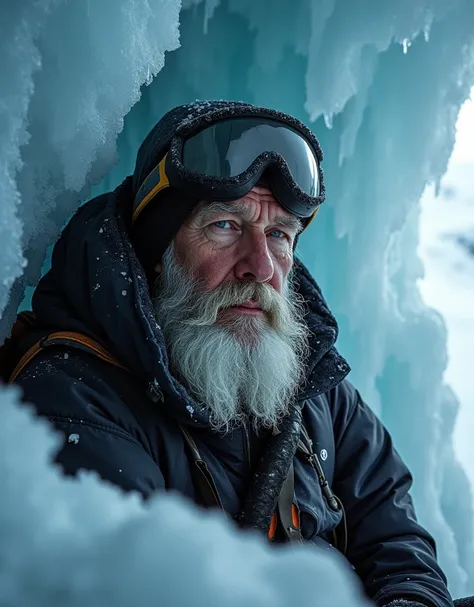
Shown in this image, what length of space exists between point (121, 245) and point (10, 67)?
0.54 metres

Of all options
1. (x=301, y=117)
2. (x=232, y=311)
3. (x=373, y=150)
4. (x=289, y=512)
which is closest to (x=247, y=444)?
(x=289, y=512)

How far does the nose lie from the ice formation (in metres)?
0.40

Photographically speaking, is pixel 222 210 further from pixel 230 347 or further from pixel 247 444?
pixel 247 444

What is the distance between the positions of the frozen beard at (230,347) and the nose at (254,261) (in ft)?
0.08

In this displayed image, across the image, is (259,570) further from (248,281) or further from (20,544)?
(248,281)

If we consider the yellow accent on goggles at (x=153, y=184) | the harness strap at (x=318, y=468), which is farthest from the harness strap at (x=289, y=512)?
the yellow accent on goggles at (x=153, y=184)

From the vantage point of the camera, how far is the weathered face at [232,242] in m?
1.57

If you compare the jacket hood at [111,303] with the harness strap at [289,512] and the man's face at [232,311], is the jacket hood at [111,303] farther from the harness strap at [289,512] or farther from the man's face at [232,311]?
the harness strap at [289,512]

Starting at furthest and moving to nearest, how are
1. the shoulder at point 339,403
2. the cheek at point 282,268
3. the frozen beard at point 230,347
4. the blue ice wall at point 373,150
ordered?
the blue ice wall at point 373,150, the shoulder at point 339,403, the cheek at point 282,268, the frozen beard at point 230,347

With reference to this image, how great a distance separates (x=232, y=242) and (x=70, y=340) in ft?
1.57

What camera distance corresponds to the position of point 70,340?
134 cm

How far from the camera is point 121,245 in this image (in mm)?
1441

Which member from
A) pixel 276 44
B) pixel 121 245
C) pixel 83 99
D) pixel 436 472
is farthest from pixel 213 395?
pixel 436 472

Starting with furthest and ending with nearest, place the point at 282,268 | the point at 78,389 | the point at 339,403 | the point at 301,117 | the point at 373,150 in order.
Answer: the point at 373,150, the point at 301,117, the point at 339,403, the point at 282,268, the point at 78,389
